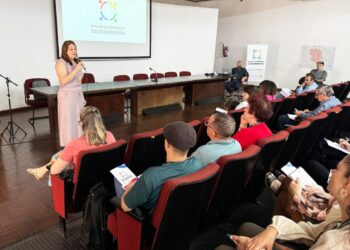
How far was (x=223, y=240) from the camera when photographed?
84.7 inches

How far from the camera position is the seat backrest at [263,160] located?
2078 mm

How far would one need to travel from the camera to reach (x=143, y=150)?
7.24ft

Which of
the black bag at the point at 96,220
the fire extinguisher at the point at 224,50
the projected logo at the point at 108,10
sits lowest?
the black bag at the point at 96,220

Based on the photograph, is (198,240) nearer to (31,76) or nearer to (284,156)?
(284,156)

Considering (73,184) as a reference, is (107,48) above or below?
above

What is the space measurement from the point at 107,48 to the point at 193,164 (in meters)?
6.49

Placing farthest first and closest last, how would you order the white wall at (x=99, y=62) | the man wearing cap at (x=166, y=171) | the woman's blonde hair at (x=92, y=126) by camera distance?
the white wall at (x=99, y=62), the woman's blonde hair at (x=92, y=126), the man wearing cap at (x=166, y=171)

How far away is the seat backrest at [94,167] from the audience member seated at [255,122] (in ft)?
3.40

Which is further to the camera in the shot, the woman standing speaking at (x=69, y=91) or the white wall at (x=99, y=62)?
the white wall at (x=99, y=62)

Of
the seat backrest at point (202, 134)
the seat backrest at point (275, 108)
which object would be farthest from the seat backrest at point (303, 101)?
the seat backrest at point (202, 134)

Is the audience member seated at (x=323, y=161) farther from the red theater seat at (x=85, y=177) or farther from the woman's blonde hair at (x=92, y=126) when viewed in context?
the woman's blonde hair at (x=92, y=126)

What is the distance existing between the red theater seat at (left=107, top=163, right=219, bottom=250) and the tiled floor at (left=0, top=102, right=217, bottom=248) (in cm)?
111

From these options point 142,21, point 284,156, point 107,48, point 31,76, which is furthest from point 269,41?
point 284,156

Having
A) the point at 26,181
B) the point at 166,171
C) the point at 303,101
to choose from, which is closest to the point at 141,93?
the point at 303,101
